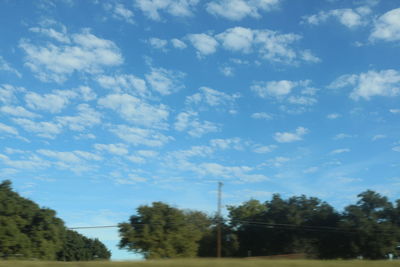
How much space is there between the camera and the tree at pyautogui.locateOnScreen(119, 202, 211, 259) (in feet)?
207

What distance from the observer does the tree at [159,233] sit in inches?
2489

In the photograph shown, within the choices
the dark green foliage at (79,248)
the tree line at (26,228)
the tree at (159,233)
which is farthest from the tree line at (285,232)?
the dark green foliage at (79,248)

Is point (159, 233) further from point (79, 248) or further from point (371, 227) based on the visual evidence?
point (79, 248)

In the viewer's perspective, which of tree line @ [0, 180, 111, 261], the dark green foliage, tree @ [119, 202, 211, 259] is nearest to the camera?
tree line @ [0, 180, 111, 261]

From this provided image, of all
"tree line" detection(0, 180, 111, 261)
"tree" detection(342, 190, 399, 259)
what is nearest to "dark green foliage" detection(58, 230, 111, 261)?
"tree line" detection(0, 180, 111, 261)

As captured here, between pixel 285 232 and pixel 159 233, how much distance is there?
2411cm

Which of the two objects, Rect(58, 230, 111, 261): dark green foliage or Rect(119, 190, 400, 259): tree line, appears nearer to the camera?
Rect(119, 190, 400, 259): tree line

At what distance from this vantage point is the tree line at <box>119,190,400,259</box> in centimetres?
6419

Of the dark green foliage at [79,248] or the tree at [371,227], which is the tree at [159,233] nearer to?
the tree at [371,227]

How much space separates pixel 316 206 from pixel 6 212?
5297cm

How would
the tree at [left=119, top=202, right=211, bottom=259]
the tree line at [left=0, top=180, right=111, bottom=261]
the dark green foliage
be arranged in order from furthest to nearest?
1. the dark green foliage
2. the tree at [left=119, top=202, right=211, bottom=259]
3. the tree line at [left=0, top=180, right=111, bottom=261]

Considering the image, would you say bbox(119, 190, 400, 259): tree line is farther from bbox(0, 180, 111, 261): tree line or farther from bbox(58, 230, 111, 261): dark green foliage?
bbox(58, 230, 111, 261): dark green foliage

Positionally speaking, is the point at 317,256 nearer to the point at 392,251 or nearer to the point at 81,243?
the point at 392,251

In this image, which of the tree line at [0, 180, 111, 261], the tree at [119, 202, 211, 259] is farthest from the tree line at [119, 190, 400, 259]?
the tree line at [0, 180, 111, 261]
